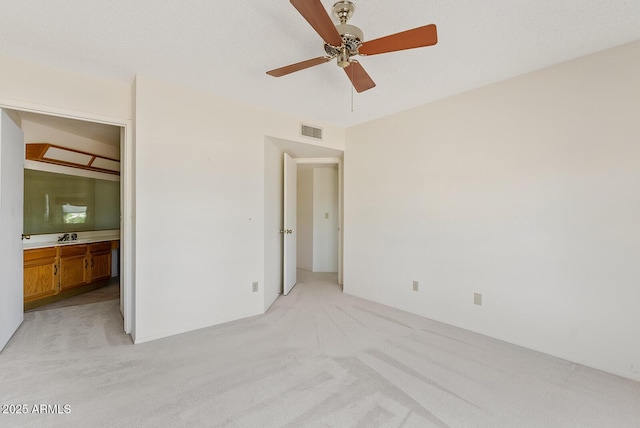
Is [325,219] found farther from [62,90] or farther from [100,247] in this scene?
[62,90]

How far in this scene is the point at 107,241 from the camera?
4.50 metres

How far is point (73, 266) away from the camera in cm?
387

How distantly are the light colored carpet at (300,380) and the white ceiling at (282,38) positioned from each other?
2469 millimetres

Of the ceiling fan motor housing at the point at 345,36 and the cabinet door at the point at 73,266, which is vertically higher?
the ceiling fan motor housing at the point at 345,36

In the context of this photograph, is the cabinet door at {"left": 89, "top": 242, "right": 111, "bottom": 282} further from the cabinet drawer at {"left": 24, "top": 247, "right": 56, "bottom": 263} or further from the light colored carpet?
the light colored carpet

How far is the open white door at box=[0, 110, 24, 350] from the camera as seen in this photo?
7.80 ft

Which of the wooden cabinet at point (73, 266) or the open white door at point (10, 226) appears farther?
the wooden cabinet at point (73, 266)

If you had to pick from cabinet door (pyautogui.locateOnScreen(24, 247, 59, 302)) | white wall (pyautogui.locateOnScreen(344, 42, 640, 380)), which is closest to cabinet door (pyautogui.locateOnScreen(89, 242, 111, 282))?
cabinet door (pyautogui.locateOnScreen(24, 247, 59, 302))

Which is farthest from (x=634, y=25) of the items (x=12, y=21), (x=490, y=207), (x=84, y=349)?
(x=84, y=349)

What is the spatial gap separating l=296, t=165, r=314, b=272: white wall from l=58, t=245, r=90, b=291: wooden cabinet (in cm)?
362

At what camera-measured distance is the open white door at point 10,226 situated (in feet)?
7.80

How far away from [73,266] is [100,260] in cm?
49

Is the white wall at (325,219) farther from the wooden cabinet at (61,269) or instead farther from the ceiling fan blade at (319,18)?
the ceiling fan blade at (319,18)

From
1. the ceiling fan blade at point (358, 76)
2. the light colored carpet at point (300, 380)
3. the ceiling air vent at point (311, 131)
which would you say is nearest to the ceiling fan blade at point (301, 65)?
the ceiling fan blade at point (358, 76)
